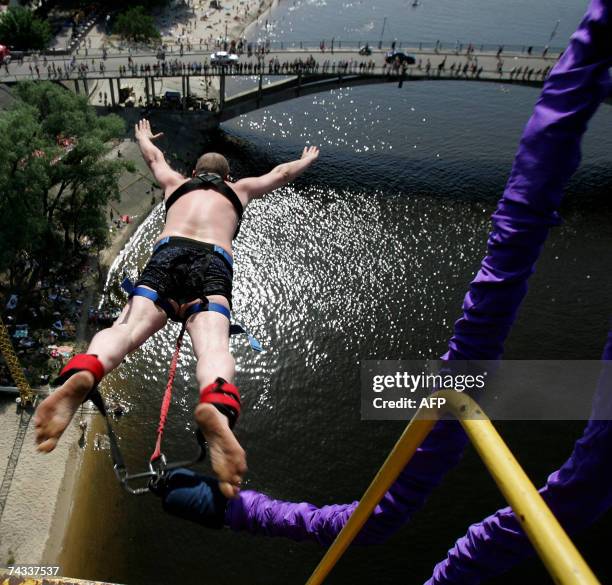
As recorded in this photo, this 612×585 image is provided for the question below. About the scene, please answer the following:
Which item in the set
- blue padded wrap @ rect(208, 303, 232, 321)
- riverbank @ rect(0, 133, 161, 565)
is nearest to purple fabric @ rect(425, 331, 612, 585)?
blue padded wrap @ rect(208, 303, 232, 321)

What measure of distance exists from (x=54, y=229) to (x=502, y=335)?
35.2m

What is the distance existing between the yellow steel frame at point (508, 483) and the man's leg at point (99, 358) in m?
3.80

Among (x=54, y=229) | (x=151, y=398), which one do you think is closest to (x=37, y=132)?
(x=54, y=229)

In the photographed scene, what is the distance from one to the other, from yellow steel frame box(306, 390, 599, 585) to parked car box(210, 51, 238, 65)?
2026 inches

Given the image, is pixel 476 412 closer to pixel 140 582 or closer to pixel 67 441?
pixel 140 582

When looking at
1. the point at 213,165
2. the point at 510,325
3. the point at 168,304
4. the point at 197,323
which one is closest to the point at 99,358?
the point at 197,323

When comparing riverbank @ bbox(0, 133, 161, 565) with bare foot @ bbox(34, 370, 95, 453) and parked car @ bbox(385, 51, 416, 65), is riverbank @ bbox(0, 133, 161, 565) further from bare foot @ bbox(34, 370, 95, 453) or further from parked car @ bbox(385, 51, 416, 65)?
parked car @ bbox(385, 51, 416, 65)

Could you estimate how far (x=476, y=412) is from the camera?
4.95 meters

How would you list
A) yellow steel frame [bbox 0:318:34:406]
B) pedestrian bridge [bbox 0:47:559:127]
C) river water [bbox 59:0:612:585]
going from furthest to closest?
pedestrian bridge [bbox 0:47:559:127]
yellow steel frame [bbox 0:318:34:406]
river water [bbox 59:0:612:585]

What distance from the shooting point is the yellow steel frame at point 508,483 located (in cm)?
359

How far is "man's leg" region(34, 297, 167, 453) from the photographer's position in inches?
242

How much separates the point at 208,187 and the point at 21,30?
60265mm

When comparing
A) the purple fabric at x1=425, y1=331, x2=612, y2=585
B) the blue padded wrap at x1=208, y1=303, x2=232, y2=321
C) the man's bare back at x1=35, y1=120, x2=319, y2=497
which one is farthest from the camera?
the blue padded wrap at x1=208, y1=303, x2=232, y2=321

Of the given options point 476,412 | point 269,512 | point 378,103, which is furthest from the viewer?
point 378,103
